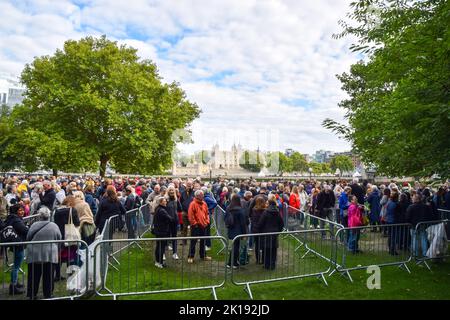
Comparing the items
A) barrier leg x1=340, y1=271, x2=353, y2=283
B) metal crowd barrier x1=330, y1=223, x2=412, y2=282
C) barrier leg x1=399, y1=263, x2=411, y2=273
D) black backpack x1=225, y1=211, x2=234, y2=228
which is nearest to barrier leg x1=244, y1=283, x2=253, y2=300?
black backpack x1=225, y1=211, x2=234, y2=228

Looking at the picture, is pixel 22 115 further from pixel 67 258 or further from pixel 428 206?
pixel 428 206

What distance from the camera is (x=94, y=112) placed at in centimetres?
2606

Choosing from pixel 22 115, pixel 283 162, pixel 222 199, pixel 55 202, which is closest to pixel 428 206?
pixel 222 199

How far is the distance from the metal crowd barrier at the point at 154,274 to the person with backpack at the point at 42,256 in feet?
2.44

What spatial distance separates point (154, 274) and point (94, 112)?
20.6m

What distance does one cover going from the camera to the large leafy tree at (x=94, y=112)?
25359 mm

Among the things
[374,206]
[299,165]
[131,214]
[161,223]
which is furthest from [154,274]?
[299,165]

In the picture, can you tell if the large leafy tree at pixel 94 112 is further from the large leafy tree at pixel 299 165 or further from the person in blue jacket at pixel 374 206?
the large leafy tree at pixel 299 165

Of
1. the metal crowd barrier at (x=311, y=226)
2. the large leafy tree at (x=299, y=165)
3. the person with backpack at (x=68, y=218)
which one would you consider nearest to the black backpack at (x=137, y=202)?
the person with backpack at (x=68, y=218)

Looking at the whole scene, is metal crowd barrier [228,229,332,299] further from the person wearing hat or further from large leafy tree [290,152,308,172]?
large leafy tree [290,152,308,172]

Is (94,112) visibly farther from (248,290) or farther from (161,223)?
(248,290)

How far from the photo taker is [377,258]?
30.5 ft

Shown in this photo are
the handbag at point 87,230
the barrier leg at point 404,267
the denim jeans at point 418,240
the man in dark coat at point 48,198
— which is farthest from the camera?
the man in dark coat at point 48,198

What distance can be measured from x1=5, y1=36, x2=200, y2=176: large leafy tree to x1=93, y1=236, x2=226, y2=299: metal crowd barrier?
17435 mm
